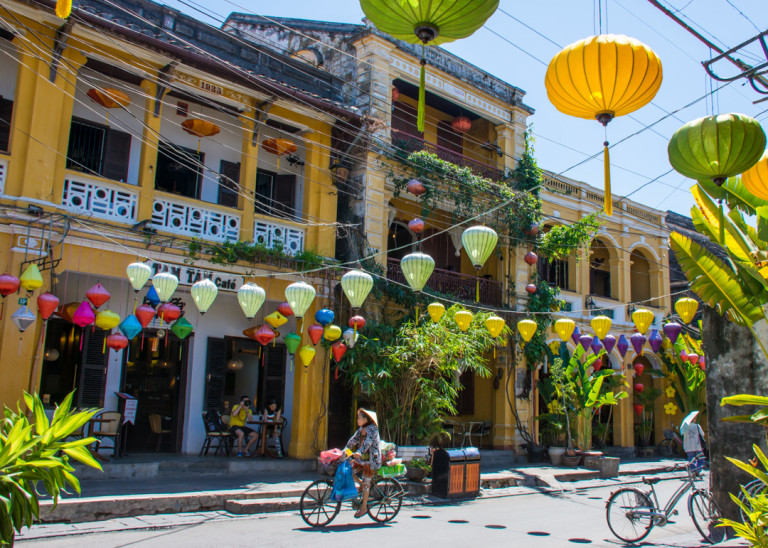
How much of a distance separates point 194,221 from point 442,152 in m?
7.70

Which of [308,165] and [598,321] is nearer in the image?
[598,321]

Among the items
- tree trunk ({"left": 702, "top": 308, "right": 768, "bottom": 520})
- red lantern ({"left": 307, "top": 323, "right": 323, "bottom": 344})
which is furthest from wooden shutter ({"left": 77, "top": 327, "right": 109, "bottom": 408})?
tree trunk ({"left": 702, "top": 308, "right": 768, "bottom": 520})

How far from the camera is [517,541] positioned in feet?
27.1

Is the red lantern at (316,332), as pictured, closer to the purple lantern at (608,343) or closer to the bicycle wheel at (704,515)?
the bicycle wheel at (704,515)

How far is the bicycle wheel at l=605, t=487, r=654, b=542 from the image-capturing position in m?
8.45

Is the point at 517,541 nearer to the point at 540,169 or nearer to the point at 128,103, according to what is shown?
the point at 128,103

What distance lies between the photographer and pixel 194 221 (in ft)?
42.6

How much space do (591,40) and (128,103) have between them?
9.32 metres

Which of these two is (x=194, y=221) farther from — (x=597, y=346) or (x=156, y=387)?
(x=597, y=346)

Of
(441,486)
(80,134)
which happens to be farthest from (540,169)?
(80,134)

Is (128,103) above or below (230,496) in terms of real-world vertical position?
above

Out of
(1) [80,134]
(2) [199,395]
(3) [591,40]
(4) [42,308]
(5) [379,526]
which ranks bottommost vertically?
(5) [379,526]

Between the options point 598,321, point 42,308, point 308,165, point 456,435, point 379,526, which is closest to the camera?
point 379,526

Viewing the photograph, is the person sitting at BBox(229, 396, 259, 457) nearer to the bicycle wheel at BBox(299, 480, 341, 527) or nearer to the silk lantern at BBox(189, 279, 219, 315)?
the silk lantern at BBox(189, 279, 219, 315)
